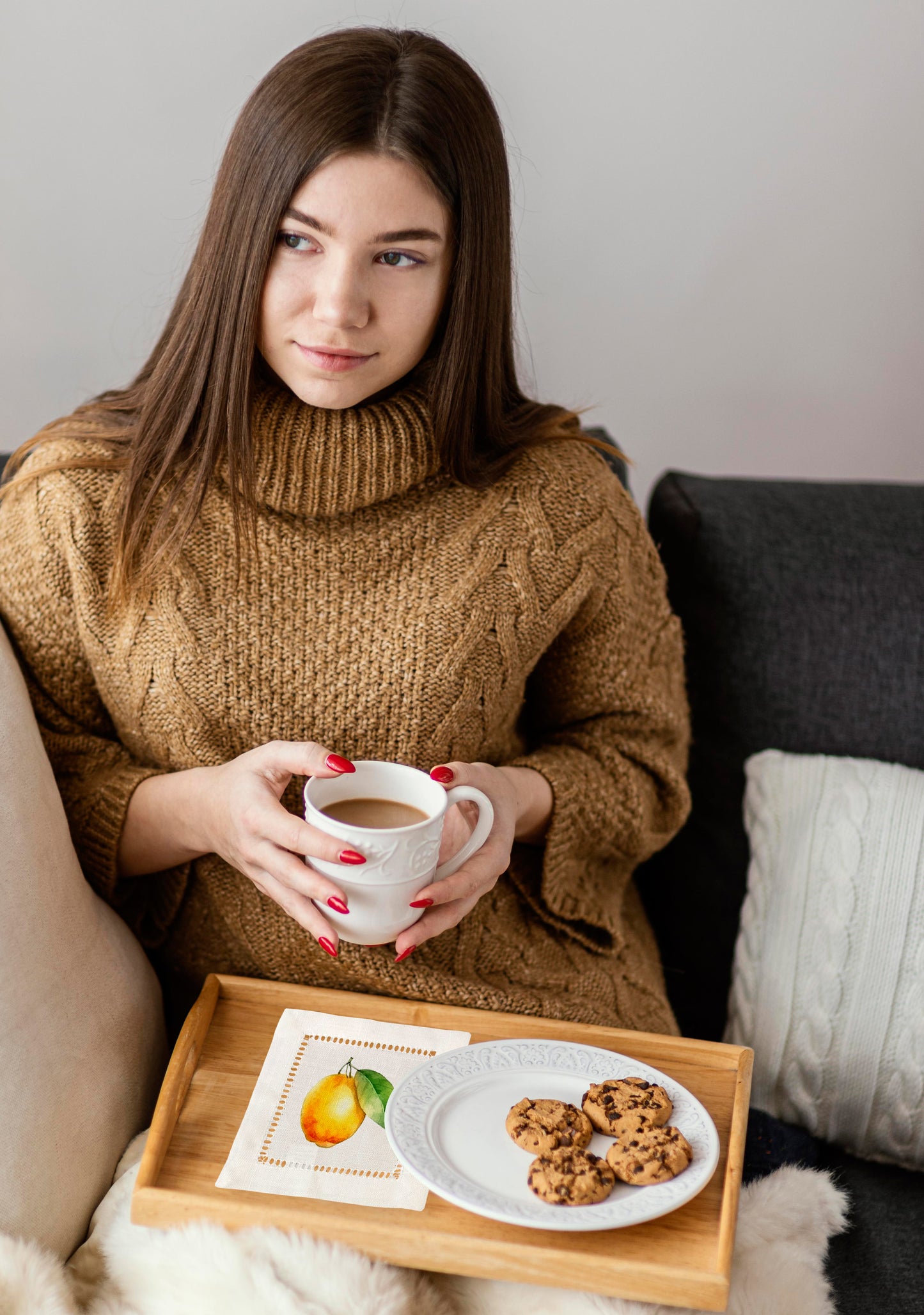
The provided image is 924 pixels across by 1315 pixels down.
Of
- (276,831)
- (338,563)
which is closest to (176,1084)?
(276,831)

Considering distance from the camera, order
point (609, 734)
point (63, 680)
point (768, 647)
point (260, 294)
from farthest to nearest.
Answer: point (768, 647), point (609, 734), point (63, 680), point (260, 294)

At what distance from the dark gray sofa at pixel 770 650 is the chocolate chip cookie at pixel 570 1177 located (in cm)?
56

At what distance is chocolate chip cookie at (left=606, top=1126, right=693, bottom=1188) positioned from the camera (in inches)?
31.2

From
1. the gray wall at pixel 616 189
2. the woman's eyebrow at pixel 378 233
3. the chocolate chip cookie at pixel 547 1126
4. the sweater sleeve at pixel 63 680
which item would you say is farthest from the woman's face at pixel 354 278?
the chocolate chip cookie at pixel 547 1126

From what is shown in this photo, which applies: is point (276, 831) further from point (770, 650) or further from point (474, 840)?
point (770, 650)

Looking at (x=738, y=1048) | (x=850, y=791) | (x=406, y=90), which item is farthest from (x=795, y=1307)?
(x=406, y=90)

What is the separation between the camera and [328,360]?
999mm

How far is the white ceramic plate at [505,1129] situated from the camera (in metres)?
0.77

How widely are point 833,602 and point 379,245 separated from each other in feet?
2.28

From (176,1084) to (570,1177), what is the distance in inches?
12.5

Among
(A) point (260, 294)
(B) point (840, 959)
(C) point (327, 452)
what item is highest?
(A) point (260, 294)

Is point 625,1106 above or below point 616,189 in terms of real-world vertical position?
below

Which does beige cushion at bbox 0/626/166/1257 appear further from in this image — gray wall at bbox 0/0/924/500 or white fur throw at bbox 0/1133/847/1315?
gray wall at bbox 0/0/924/500

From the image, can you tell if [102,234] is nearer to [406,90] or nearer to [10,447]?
[10,447]
